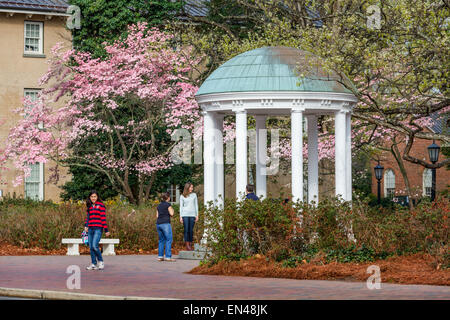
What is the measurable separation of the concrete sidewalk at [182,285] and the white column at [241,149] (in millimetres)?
2368

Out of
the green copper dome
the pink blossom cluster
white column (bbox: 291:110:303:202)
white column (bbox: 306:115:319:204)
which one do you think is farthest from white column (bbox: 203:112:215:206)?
the pink blossom cluster

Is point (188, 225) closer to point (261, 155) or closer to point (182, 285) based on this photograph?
point (261, 155)

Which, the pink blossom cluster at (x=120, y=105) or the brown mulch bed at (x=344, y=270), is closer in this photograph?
the brown mulch bed at (x=344, y=270)

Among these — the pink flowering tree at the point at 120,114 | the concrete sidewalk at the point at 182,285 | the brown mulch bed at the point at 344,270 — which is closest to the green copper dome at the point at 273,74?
the concrete sidewalk at the point at 182,285

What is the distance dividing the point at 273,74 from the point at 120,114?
16.3 m

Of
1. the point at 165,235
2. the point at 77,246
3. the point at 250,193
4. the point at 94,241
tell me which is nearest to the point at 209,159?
the point at 250,193

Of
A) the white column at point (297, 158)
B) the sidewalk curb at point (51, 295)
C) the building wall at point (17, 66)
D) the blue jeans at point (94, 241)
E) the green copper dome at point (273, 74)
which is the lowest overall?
the sidewalk curb at point (51, 295)

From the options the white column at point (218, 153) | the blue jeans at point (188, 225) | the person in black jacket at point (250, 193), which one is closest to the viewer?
the person in black jacket at point (250, 193)

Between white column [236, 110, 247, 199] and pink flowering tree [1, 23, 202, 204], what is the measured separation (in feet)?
38.7

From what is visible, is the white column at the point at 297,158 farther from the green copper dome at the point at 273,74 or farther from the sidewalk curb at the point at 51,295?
the sidewalk curb at the point at 51,295

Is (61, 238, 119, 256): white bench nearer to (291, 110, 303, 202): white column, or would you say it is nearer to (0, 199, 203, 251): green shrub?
(0, 199, 203, 251): green shrub

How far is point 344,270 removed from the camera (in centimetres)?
1521

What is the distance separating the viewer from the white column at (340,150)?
19.7 m
